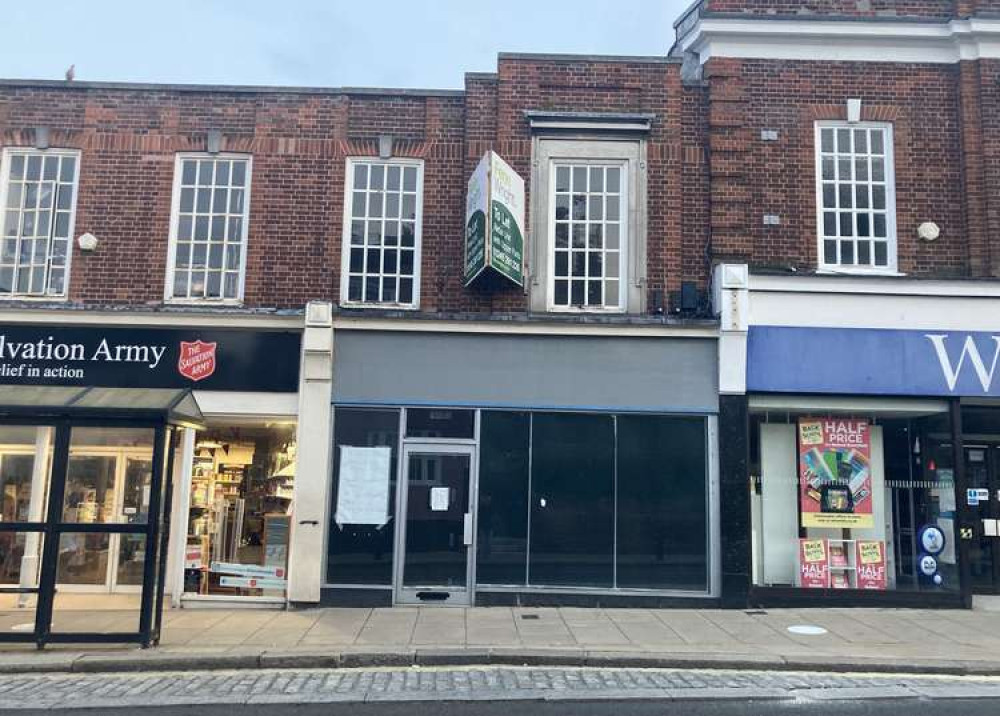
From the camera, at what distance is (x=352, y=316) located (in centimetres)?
1152

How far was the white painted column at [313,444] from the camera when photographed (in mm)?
11109

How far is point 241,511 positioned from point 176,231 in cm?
412

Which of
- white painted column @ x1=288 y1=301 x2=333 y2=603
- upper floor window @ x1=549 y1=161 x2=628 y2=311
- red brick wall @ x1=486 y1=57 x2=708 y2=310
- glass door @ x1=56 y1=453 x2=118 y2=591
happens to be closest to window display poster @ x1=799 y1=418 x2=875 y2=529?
red brick wall @ x1=486 y1=57 x2=708 y2=310

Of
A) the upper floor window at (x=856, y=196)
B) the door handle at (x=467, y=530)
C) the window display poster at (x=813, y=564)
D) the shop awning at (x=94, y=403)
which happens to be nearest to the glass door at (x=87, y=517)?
the shop awning at (x=94, y=403)

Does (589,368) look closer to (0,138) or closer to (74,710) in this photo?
(74,710)

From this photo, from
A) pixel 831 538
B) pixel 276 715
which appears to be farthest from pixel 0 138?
pixel 831 538

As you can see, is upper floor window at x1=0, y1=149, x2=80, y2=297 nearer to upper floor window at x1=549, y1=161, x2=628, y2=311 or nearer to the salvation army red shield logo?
the salvation army red shield logo

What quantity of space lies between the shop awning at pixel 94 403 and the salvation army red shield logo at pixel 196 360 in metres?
1.92

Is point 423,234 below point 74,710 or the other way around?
the other way around

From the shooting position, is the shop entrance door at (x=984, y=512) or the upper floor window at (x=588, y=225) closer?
the shop entrance door at (x=984, y=512)

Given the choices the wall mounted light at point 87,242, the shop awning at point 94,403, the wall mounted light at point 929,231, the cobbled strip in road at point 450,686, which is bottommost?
the cobbled strip in road at point 450,686

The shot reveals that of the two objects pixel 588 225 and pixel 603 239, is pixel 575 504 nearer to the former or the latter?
pixel 603 239

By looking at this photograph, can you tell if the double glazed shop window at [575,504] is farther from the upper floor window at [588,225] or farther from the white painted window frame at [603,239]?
the upper floor window at [588,225]

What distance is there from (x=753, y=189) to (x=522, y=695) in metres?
8.02
